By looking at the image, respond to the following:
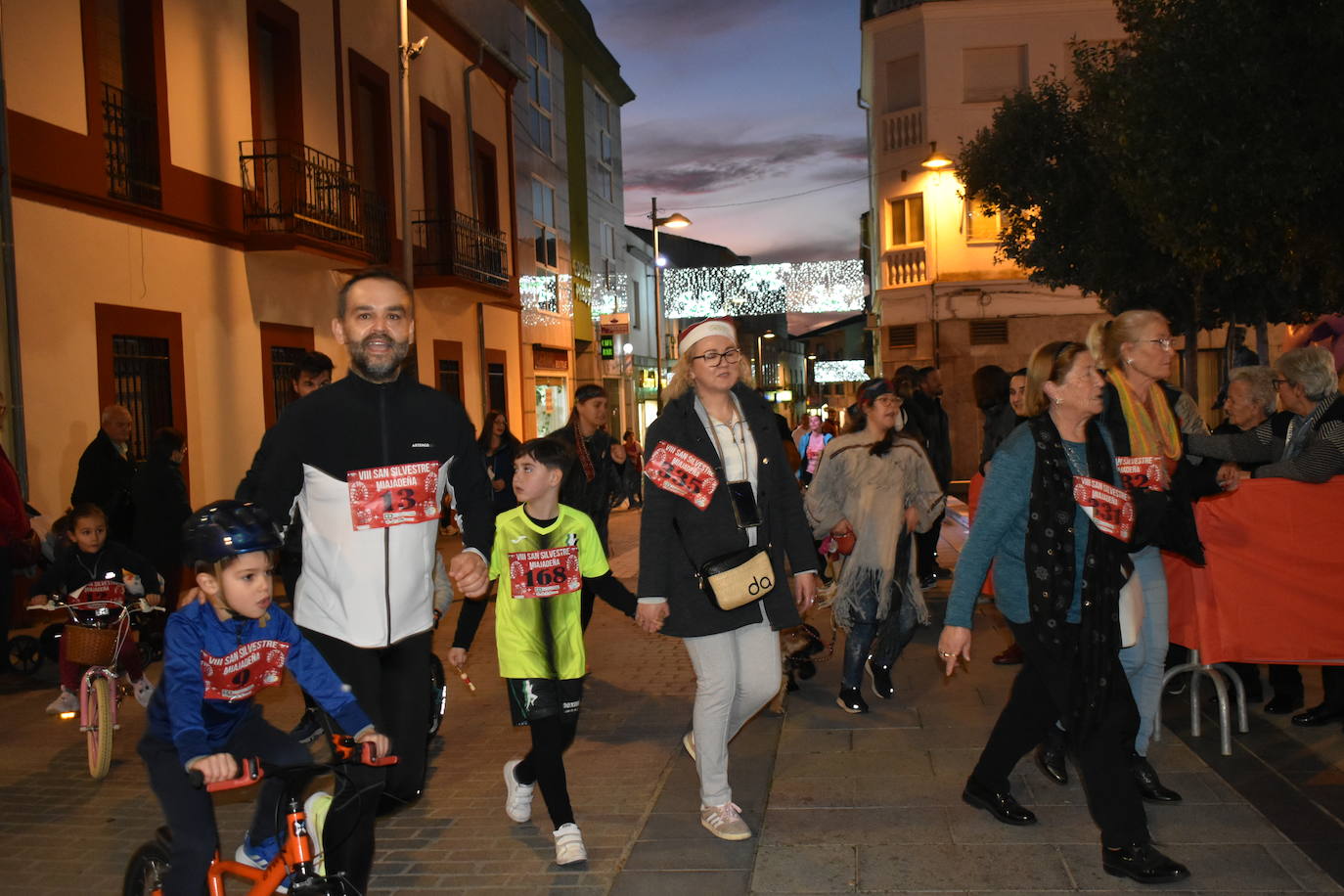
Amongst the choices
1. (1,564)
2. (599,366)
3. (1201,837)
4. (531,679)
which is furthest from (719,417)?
(599,366)

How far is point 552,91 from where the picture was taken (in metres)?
30.7

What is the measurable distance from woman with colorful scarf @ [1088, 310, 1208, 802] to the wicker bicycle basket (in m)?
5.12

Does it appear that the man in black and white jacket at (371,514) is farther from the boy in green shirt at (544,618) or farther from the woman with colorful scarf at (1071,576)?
the woman with colorful scarf at (1071,576)

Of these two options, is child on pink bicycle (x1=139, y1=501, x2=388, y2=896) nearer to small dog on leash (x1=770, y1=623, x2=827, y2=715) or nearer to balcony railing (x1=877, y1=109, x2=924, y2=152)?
small dog on leash (x1=770, y1=623, x2=827, y2=715)

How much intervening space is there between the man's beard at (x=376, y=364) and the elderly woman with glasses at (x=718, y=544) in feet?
4.27

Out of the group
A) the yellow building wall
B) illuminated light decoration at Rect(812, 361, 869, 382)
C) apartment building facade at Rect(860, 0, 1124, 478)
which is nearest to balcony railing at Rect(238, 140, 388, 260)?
the yellow building wall

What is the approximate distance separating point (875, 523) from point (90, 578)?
4616mm

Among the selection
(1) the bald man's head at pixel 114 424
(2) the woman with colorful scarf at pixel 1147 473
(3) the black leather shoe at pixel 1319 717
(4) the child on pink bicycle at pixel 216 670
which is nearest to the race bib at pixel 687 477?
(2) the woman with colorful scarf at pixel 1147 473

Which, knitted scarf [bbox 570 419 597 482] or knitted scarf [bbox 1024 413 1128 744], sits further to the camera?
knitted scarf [bbox 570 419 597 482]

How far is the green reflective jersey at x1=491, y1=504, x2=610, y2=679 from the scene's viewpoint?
189 inches

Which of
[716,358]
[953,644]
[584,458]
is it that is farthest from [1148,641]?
[584,458]

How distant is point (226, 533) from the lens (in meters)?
3.36

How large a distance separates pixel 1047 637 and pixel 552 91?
28.3 m

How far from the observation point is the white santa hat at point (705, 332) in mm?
4996
